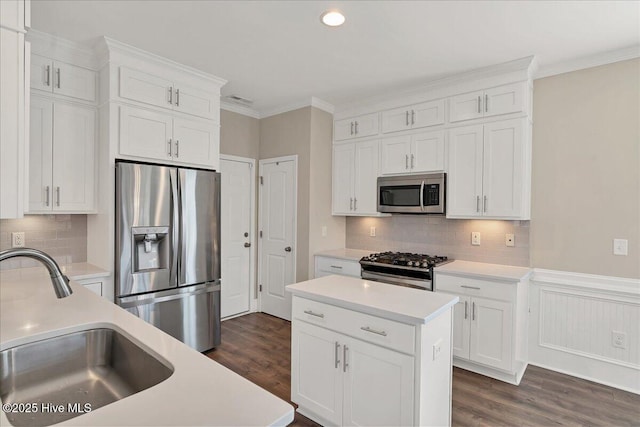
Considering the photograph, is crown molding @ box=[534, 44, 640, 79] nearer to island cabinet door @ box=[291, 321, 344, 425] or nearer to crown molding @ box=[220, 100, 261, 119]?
island cabinet door @ box=[291, 321, 344, 425]

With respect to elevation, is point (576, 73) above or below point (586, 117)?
above

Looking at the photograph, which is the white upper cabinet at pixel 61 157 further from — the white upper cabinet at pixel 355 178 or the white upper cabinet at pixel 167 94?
the white upper cabinet at pixel 355 178

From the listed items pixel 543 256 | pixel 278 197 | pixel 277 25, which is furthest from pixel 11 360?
pixel 543 256

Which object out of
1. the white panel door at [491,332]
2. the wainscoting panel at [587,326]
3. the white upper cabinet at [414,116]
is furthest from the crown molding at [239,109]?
the wainscoting panel at [587,326]

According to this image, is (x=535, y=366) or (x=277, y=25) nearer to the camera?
(x=277, y=25)

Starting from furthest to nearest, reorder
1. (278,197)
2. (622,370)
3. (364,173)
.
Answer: (278,197) < (364,173) < (622,370)

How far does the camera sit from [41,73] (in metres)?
2.69

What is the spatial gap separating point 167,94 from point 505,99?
10.1ft

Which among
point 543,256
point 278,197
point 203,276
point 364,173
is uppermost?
point 364,173

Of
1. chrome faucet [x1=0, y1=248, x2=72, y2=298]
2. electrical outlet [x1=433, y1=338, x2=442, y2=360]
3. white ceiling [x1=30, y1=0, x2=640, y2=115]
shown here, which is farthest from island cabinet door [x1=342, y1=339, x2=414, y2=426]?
white ceiling [x1=30, y1=0, x2=640, y2=115]

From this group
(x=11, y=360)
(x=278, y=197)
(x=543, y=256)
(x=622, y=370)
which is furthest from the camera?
(x=278, y=197)

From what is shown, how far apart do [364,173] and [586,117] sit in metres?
2.16

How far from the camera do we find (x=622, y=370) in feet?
9.27

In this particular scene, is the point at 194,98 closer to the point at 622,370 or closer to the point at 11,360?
the point at 11,360
